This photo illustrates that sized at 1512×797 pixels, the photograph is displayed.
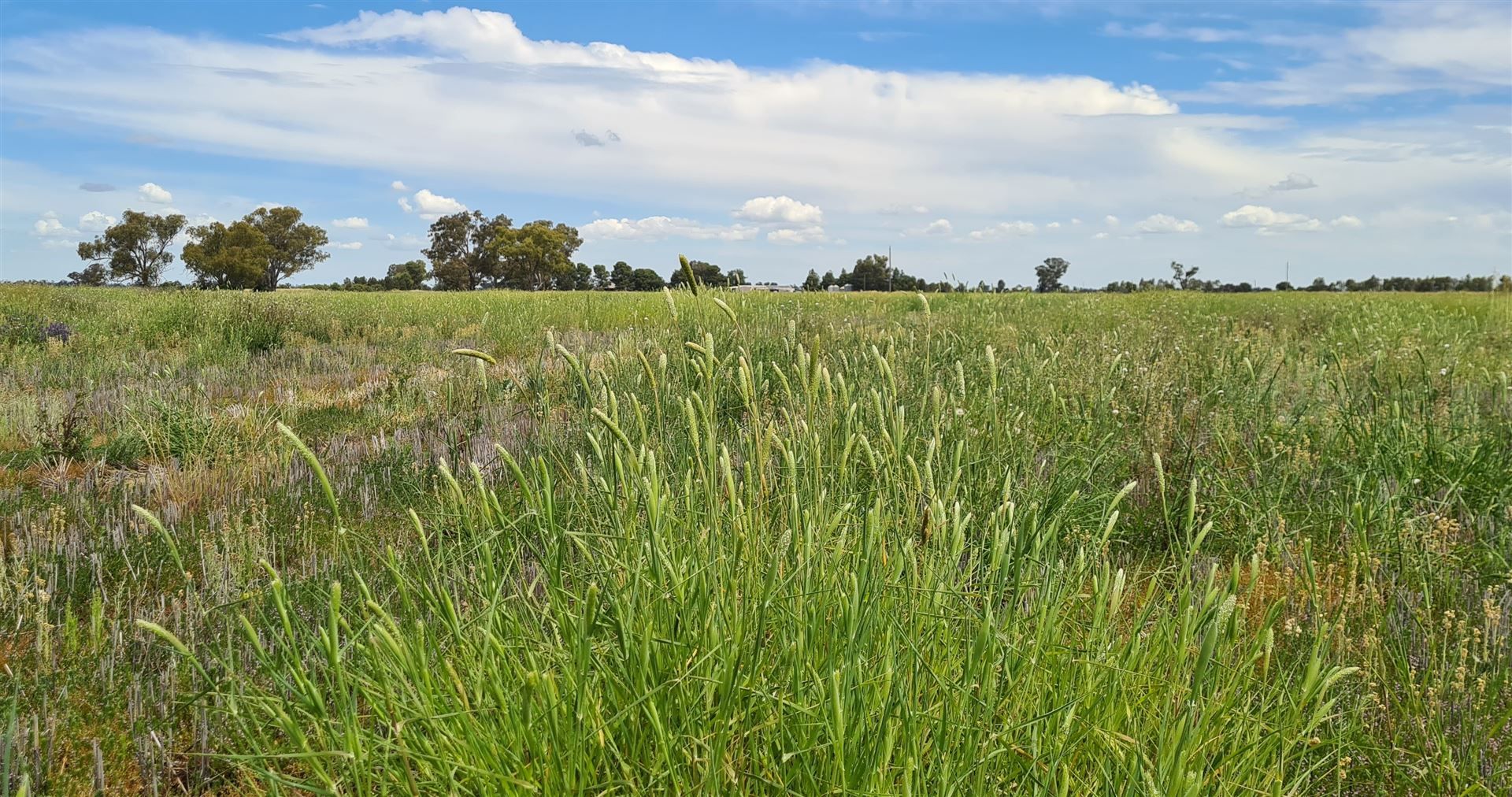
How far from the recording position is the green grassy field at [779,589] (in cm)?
147

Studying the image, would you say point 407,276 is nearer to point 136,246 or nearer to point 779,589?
point 136,246

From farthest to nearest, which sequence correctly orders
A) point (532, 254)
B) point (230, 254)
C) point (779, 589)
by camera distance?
point (532, 254)
point (230, 254)
point (779, 589)

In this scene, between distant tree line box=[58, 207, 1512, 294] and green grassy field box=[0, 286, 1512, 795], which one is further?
distant tree line box=[58, 207, 1512, 294]

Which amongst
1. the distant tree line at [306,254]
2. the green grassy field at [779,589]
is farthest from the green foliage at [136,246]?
the green grassy field at [779,589]

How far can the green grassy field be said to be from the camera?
147 centimetres

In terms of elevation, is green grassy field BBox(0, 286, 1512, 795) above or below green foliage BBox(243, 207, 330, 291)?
below

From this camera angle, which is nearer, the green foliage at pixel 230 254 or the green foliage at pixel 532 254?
the green foliage at pixel 230 254

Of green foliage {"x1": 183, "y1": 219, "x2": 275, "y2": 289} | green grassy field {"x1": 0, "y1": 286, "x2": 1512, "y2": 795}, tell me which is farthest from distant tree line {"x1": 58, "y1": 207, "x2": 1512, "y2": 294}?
green grassy field {"x1": 0, "y1": 286, "x2": 1512, "y2": 795}

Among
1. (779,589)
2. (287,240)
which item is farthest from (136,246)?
(779,589)

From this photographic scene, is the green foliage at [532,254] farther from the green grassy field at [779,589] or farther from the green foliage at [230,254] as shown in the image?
the green grassy field at [779,589]

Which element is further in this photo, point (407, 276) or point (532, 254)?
point (407, 276)

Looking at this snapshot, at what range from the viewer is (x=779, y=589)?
156 cm

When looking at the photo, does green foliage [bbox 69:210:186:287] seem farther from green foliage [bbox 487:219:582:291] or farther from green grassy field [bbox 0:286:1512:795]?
green grassy field [bbox 0:286:1512:795]

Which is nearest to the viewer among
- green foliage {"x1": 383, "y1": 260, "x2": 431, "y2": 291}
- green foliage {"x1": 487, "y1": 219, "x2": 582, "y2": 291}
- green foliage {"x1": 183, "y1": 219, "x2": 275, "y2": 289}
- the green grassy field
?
the green grassy field
